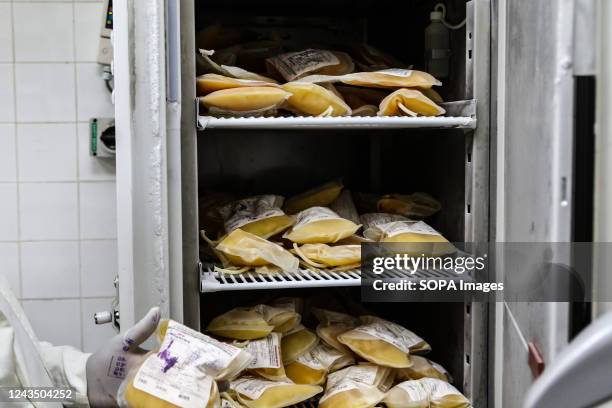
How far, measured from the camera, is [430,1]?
1.57m

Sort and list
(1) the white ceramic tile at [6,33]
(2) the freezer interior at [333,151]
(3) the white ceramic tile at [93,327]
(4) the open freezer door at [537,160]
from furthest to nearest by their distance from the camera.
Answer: (3) the white ceramic tile at [93,327], (1) the white ceramic tile at [6,33], (2) the freezer interior at [333,151], (4) the open freezer door at [537,160]

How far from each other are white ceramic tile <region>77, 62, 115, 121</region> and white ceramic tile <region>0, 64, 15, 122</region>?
Answer: 0.66 feet

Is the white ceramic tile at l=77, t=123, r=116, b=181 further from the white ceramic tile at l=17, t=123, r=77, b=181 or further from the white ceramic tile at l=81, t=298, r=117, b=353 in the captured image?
the white ceramic tile at l=81, t=298, r=117, b=353

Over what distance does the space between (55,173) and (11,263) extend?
0.32 metres

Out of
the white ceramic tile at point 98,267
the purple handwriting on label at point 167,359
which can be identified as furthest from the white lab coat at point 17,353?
the white ceramic tile at point 98,267

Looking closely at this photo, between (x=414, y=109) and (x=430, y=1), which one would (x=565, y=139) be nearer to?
(x=414, y=109)

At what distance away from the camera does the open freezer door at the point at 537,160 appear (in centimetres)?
71

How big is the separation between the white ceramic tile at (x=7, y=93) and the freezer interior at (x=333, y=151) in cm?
66

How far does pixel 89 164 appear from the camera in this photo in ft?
6.72

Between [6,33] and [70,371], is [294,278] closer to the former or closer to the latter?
[70,371]

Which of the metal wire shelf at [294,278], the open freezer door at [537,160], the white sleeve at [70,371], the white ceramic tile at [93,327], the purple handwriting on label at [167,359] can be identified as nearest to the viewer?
the open freezer door at [537,160]

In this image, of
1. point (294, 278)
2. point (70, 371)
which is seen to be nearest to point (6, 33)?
point (70, 371)

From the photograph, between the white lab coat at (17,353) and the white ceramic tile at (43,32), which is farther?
the white ceramic tile at (43,32)

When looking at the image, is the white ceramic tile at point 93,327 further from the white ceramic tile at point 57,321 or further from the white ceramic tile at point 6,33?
the white ceramic tile at point 6,33
